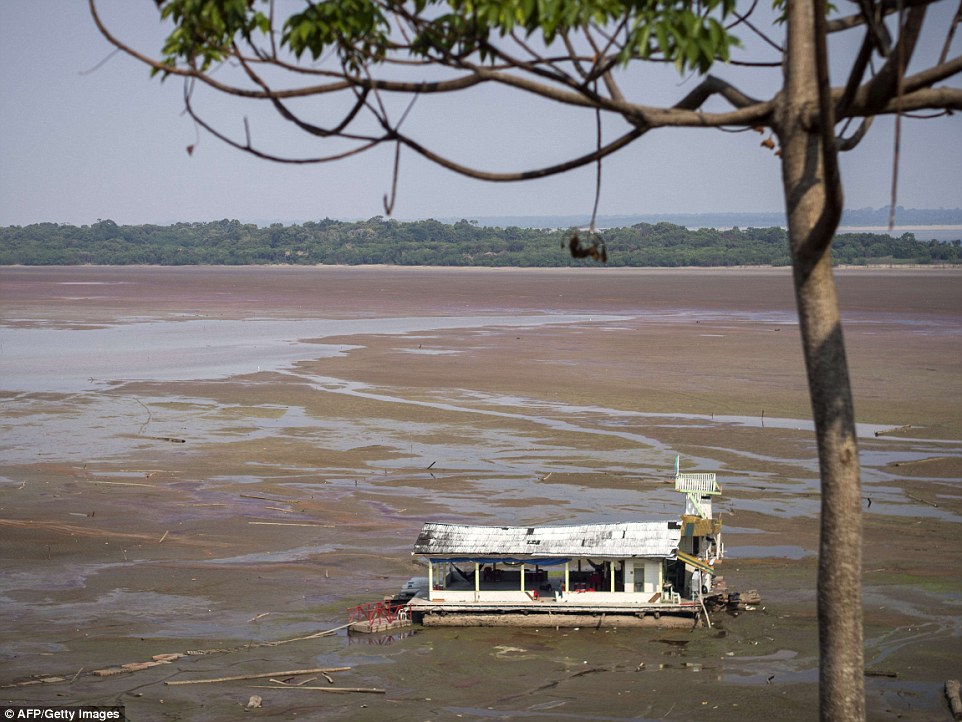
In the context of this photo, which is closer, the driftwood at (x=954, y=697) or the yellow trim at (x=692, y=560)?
the driftwood at (x=954, y=697)

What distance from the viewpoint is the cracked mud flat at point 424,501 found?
14359 mm

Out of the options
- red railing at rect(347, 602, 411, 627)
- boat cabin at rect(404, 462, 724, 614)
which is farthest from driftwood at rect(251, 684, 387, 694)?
boat cabin at rect(404, 462, 724, 614)

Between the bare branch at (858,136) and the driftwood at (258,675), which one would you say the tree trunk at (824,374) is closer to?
the bare branch at (858,136)

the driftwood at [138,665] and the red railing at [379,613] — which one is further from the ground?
the driftwood at [138,665]

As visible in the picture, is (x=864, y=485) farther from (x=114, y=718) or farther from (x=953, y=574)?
(x=114, y=718)

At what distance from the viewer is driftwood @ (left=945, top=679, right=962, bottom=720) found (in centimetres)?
1295

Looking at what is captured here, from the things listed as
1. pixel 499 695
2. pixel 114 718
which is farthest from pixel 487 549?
pixel 114 718

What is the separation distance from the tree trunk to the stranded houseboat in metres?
10.9

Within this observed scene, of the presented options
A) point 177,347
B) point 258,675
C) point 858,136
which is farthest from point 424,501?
point 177,347

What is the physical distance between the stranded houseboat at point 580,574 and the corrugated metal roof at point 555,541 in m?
0.01

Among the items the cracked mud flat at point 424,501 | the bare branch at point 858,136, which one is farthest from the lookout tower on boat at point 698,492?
the bare branch at point 858,136

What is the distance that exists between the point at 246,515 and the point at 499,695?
10234mm

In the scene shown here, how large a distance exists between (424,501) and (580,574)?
7.08 m

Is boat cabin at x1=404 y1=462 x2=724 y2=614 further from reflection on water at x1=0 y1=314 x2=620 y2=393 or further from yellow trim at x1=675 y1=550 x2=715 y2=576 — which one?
reflection on water at x1=0 y1=314 x2=620 y2=393
